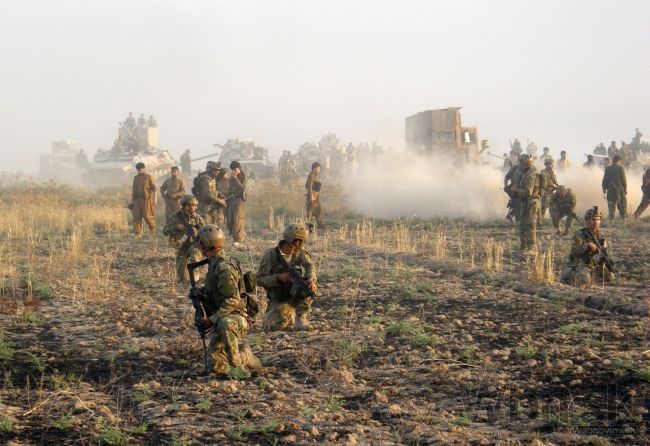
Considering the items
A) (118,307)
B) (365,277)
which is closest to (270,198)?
(365,277)

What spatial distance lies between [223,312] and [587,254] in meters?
5.59

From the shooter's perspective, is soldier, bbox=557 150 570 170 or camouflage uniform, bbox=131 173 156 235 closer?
camouflage uniform, bbox=131 173 156 235

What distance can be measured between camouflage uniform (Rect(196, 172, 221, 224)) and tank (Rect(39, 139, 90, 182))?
32.2 meters

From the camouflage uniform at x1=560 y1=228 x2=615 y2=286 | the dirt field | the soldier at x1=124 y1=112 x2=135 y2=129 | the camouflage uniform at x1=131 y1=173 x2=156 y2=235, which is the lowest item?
the dirt field

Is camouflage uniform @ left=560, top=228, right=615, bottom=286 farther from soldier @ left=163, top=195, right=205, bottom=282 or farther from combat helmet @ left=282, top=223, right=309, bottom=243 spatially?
soldier @ left=163, top=195, right=205, bottom=282

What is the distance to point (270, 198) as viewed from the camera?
923 inches

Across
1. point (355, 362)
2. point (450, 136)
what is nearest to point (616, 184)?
point (450, 136)

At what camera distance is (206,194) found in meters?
14.7

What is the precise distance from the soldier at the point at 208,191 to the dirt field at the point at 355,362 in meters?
2.51

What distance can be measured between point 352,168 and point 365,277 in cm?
3182

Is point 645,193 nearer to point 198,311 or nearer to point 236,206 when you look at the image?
point 236,206

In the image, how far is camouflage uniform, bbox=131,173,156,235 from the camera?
16844 mm

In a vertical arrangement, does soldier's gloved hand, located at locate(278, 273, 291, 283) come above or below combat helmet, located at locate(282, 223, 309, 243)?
below

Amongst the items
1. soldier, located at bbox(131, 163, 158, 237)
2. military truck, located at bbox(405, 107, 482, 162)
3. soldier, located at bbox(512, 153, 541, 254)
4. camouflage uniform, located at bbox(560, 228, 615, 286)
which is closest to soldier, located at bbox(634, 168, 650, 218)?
soldier, located at bbox(512, 153, 541, 254)
